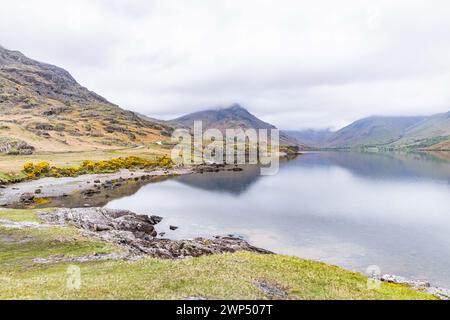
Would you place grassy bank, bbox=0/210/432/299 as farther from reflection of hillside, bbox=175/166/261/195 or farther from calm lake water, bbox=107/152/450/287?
reflection of hillside, bbox=175/166/261/195

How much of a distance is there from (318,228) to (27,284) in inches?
2360

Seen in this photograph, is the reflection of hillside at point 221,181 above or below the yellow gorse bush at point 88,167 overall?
below

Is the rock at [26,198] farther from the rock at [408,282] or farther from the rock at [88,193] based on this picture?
the rock at [408,282]

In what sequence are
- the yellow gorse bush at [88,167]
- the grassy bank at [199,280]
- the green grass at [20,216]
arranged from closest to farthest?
the grassy bank at [199,280]
the green grass at [20,216]
the yellow gorse bush at [88,167]

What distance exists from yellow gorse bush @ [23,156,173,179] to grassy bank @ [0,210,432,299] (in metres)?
105

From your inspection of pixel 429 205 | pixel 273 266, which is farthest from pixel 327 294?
pixel 429 205

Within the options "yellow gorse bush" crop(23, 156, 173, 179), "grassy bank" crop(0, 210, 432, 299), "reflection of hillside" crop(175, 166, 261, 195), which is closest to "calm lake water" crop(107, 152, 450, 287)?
"reflection of hillside" crop(175, 166, 261, 195)

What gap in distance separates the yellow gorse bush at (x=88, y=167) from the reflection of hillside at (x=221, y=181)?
3174 centimetres

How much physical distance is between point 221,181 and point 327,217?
70.3m

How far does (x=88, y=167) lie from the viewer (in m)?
153

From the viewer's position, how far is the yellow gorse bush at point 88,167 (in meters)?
130

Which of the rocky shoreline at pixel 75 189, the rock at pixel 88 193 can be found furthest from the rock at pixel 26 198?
the rock at pixel 88 193

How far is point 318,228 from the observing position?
2940 inches
